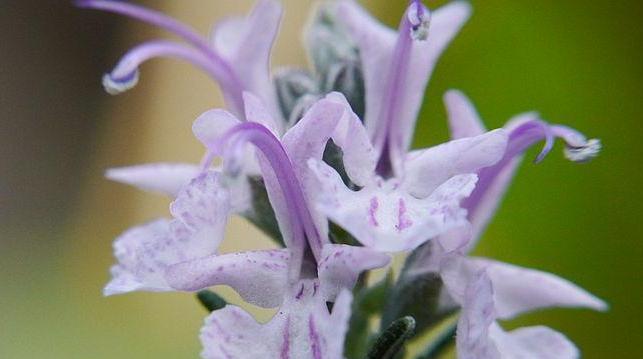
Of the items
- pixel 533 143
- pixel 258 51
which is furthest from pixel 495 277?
pixel 258 51

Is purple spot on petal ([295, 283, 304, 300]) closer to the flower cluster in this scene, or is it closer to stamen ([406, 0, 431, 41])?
the flower cluster

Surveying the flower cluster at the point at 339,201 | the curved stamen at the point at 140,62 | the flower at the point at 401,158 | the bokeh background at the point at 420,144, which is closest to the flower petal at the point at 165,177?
the flower cluster at the point at 339,201

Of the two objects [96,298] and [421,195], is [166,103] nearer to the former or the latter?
[96,298]

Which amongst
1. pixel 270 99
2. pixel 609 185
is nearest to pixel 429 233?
pixel 270 99

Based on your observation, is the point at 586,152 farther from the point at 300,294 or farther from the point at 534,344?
the point at 300,294

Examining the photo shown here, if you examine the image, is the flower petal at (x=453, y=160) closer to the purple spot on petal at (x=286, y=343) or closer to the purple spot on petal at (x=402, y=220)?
the purple spot on petal at (x=402, y=220)

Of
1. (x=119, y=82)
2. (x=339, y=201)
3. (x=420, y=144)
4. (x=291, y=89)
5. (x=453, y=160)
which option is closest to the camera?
(x=339, y=201)
